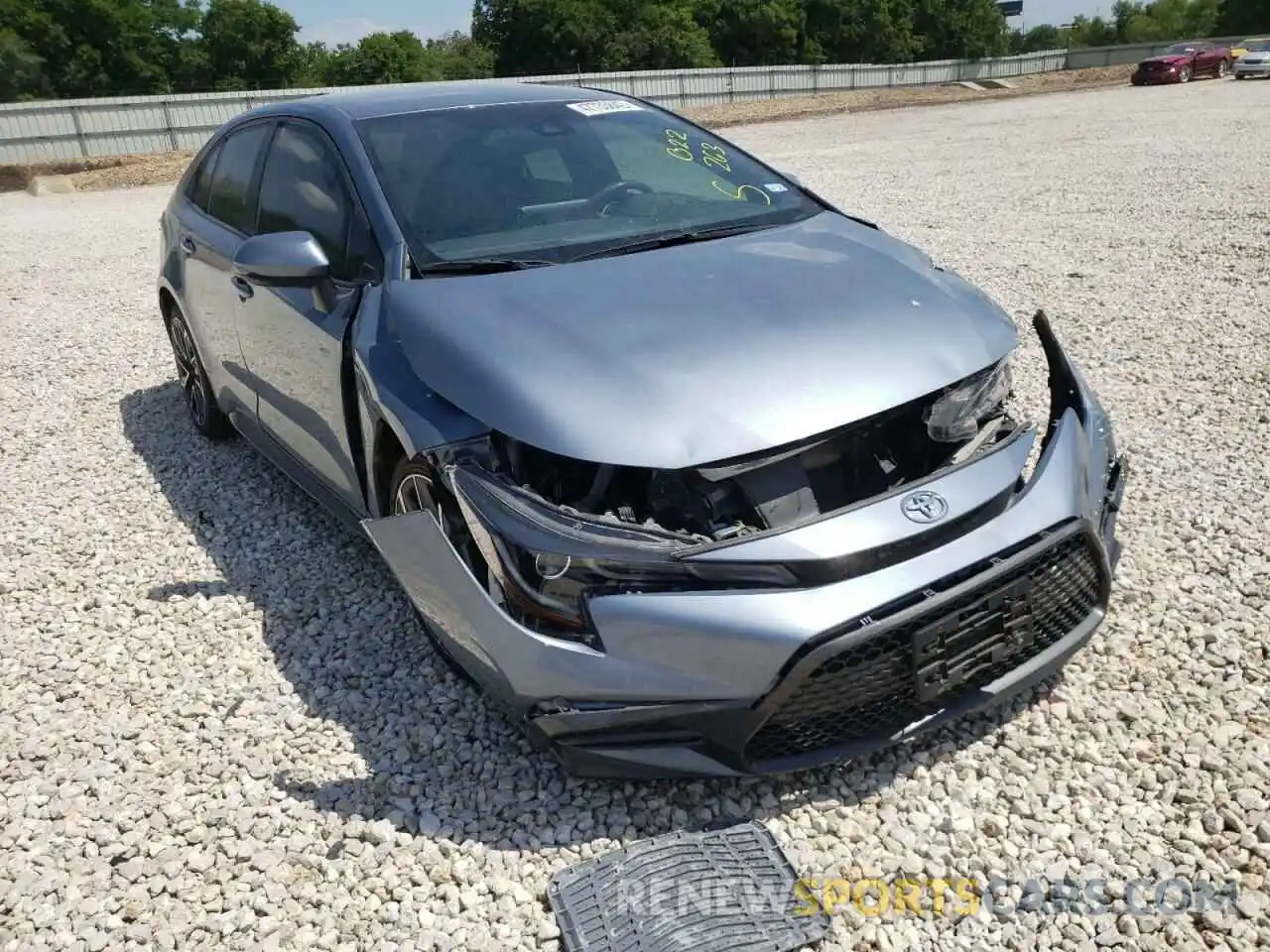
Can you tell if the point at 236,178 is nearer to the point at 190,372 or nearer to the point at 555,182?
the point at 190,372

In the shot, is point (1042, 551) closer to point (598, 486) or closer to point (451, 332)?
point (598, 486)

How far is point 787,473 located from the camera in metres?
2.61

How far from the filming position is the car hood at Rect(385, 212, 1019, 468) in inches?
98.6

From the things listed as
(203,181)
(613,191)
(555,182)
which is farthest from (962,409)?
(203,181)

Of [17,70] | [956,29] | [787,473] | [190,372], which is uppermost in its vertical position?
[956,29]

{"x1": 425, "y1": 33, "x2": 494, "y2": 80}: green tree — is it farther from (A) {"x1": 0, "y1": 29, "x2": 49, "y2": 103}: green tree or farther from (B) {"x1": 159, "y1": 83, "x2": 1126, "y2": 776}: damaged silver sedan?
(B) {"x1": 159, "y1": 83, "x2": 1126, "y2": 776}: damaged silver sedan

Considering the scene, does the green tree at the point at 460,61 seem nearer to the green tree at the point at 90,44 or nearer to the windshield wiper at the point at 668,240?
the green tree at the point at 90,44

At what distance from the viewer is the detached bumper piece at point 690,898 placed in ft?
7.32

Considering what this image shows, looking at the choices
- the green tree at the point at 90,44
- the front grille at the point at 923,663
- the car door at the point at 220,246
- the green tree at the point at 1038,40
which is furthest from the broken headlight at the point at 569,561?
the green tree at the point at 1038,40

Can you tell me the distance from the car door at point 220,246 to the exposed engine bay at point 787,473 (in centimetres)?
220

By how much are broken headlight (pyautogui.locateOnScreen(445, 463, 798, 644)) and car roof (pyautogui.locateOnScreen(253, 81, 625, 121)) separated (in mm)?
1938

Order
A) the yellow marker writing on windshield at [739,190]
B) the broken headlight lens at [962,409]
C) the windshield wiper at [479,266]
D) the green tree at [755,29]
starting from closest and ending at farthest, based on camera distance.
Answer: the broken headlight lens at [962,409] < the windshield wiper at [479,266] < the yellow marker writing on windshield at [739,190] < the green tree at [755,29]

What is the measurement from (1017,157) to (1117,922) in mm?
14743

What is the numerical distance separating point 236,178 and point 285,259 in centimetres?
158
